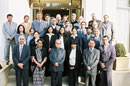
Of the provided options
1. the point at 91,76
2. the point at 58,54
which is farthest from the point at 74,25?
the point at 91,76

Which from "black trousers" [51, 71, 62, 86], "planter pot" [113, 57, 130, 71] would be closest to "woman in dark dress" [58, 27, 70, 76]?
"black trousers" [51, 71, 62, 86]

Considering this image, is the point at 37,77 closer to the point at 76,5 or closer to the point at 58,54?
the point at 58,54

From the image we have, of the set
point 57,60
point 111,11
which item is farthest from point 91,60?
point 111,11

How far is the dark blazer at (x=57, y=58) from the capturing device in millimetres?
6590

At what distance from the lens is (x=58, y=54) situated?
6.62 meters

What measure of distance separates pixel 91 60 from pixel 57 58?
3.66 ft

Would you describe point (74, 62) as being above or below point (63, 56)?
below

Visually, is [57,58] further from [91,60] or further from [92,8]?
[92,8]

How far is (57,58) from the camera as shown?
21.6ft

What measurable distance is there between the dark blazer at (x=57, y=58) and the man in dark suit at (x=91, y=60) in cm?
74

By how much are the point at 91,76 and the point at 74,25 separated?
224 centimetres

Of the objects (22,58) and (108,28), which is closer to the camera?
(22,58)

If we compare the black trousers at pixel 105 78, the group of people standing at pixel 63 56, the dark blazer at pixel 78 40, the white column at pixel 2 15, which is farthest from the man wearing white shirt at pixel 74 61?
the white column at pixel 2 15

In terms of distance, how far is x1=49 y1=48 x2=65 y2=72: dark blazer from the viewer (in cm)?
659
